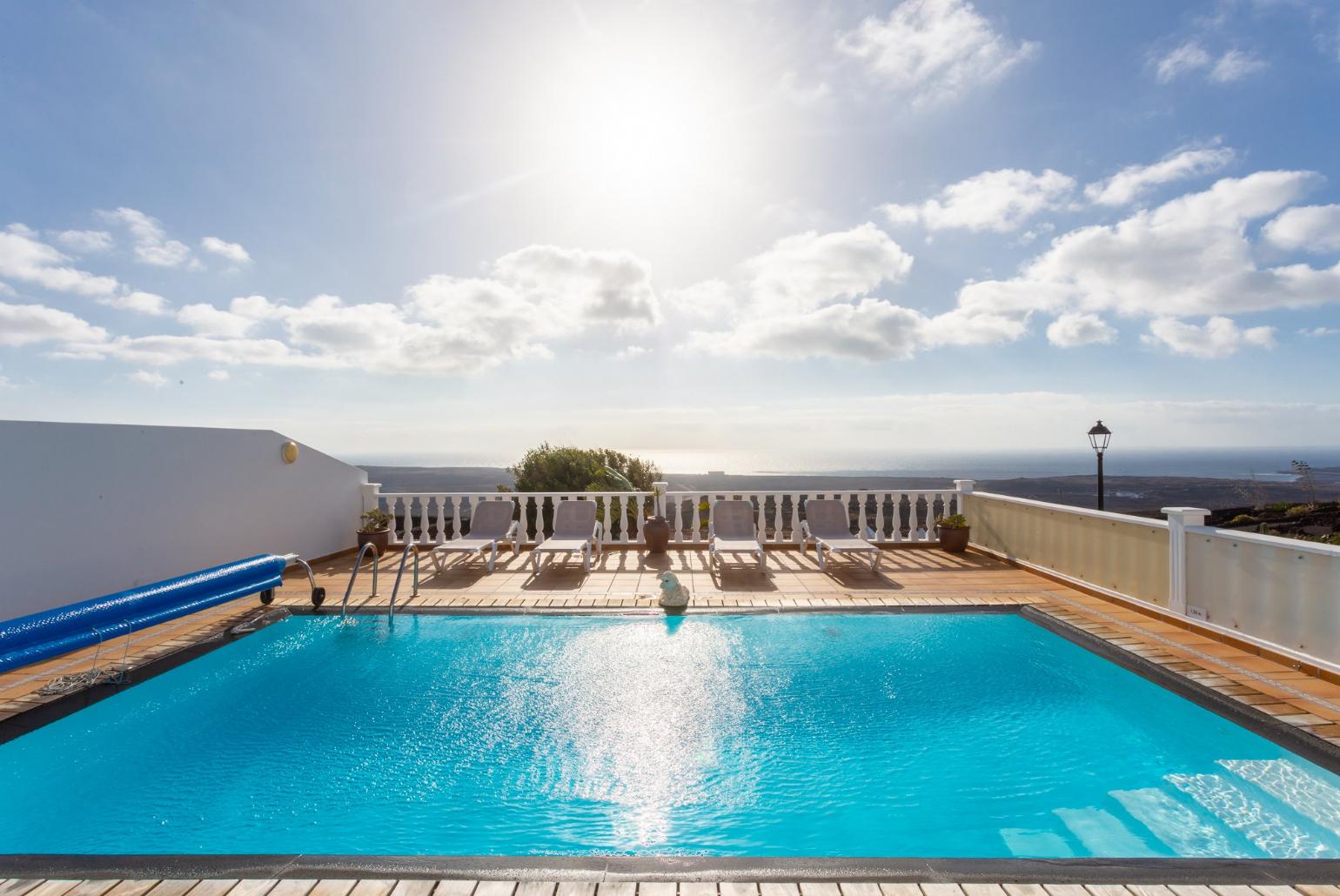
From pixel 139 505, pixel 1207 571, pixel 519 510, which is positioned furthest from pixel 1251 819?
pixel 139 505

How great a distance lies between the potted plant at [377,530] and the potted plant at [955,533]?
7.75m

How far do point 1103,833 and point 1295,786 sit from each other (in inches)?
38.2

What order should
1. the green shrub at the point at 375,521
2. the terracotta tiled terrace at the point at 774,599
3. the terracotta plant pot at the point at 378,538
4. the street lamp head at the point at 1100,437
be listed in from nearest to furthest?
the terracotta tiled terrace at the point at 774,599, the terracotta plant pot at the point at 378,538, the green shrub at the point at 375,521, the street lamp head at the point at 1100,437

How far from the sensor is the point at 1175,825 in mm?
2807

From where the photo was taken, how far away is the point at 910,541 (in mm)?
8672

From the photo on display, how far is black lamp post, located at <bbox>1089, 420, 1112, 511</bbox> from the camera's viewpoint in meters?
9.47

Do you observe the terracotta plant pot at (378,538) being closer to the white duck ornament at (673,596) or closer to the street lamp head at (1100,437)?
the white duck ornament at (673,596)

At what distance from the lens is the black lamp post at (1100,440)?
947 centimetres

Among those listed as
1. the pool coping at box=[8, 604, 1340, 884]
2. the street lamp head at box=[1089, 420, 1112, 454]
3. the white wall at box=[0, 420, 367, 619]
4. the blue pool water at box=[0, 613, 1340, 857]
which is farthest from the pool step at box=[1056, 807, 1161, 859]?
the street lamp head at box=[1089, 420, 1112, 454]

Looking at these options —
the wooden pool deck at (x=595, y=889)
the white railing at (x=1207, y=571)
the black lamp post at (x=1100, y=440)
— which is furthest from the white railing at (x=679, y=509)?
the wooden pool deck at (x=595, y=889)

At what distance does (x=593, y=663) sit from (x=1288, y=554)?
486 centimetres

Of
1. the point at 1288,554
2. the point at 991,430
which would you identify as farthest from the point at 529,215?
the point at 991,430

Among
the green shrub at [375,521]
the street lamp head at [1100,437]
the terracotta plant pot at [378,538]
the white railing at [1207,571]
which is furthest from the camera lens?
the street lamp head at [1100,437]

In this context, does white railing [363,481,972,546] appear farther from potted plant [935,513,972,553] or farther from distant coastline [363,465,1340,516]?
distant coastline [363,465,1340,516]
